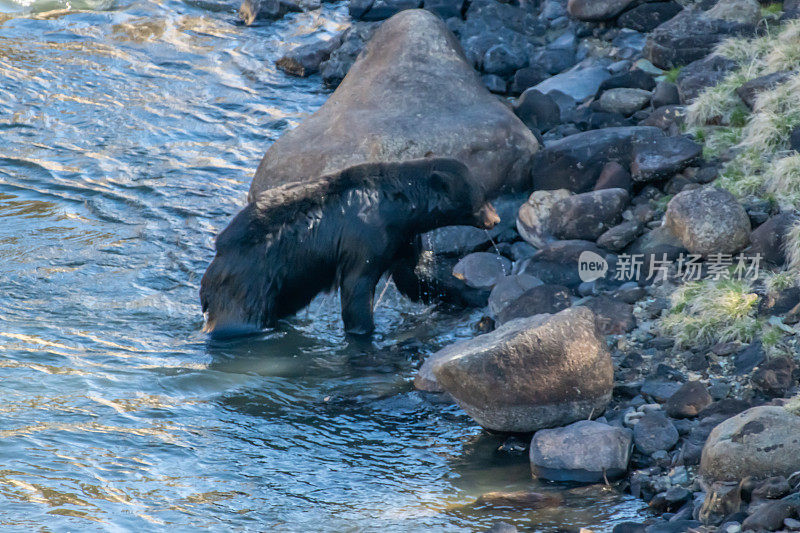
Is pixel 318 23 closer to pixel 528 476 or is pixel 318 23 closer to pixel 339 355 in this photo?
pixel 339 355

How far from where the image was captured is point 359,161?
8.39 meters

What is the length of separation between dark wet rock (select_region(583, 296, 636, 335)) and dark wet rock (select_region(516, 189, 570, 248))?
3.97 feet

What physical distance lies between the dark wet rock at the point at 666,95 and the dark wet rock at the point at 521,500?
5070 mm

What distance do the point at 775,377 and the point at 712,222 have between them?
1.70 m

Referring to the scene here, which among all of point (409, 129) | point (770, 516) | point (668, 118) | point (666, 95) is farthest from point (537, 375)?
point (666, 95)

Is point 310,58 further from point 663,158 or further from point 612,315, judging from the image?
point 612,315

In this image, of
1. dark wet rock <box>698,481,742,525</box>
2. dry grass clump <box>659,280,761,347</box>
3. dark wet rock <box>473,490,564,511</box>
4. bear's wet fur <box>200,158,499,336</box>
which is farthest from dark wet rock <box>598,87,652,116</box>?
dark wet rock <box>698,481,742,525</box>

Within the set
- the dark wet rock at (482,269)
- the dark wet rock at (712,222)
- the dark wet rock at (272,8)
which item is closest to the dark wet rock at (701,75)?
the dark wet rock at (712,222)

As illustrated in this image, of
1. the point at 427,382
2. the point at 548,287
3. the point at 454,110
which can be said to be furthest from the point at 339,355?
the point at 454,110

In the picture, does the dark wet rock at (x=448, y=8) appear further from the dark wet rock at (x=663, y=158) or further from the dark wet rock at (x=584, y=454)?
the dark wet rock at (x=584, y=454)

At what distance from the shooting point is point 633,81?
30.8 ft

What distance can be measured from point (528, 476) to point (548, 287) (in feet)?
6.29

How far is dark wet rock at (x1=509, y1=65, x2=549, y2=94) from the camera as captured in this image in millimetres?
10875

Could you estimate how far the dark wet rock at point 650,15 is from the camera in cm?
1061
